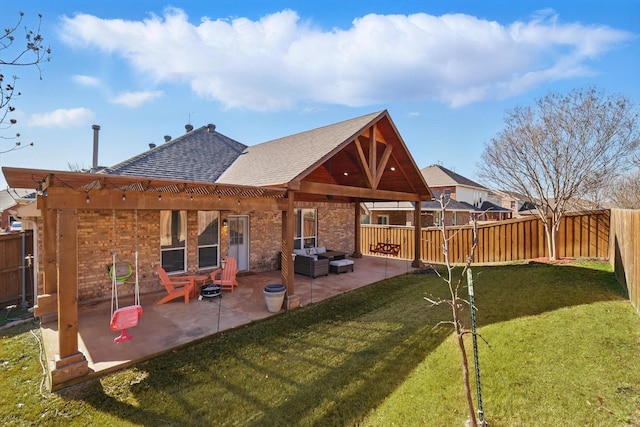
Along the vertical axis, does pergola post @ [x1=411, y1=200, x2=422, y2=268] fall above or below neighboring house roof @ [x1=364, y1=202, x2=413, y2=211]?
below

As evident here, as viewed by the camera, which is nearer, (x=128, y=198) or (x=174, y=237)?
(x=128, y=198)

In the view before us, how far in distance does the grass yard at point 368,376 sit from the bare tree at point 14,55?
3.90 metres

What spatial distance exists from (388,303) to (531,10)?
923cm

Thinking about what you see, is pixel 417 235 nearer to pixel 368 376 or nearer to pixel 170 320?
pixel 368 376

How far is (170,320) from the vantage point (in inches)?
263

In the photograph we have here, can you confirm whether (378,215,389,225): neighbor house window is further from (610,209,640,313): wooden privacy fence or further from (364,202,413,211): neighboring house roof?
(610,209,640,313): wooden privacy fence

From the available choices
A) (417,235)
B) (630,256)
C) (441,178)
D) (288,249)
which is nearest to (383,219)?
(441,178)

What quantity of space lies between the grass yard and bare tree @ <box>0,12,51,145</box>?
12.8 feet

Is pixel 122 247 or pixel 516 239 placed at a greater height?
pixel 122 247

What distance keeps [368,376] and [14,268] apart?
10.0 m

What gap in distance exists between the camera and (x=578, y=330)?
5.24 m

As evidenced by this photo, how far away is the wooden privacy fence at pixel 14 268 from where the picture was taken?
8.21 metres

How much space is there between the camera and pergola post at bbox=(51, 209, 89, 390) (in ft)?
14.5

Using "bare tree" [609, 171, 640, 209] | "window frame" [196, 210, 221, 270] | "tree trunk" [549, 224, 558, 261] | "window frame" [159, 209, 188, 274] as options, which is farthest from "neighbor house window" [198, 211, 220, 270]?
"bare tree" [609, 171, 640, 209]
